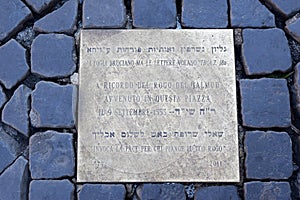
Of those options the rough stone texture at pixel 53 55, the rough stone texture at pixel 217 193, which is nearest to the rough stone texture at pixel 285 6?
the rough stone texture at pixel 217 193

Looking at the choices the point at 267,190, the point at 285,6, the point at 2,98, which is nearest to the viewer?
the point at 267,190

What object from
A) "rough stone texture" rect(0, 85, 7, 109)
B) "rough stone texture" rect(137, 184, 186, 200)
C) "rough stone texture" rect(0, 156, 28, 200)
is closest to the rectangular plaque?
"rough stone texture" rect(137, 184, 186, 200)

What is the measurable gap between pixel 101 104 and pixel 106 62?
205 millimetres

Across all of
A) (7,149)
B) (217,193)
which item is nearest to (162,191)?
(217,193)

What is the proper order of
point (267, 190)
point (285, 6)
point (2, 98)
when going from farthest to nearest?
point (285, 6) < point (2, 98) < point (267, 190)

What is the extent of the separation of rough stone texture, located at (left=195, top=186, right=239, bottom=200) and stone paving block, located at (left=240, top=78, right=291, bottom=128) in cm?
31

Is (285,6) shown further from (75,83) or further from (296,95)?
(75,83)

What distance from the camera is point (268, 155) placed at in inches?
83.5

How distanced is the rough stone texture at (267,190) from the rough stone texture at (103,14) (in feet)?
3.19

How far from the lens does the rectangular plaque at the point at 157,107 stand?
2115 millimetres

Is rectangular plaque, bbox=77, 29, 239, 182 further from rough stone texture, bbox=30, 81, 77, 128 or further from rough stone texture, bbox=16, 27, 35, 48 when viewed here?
rough stone texture, bbox=16, 27, 35, 48

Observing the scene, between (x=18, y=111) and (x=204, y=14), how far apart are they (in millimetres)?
1001

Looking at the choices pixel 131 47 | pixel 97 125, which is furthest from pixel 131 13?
pixel 97 125

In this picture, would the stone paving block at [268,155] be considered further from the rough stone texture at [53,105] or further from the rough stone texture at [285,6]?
the rough stone texture at [53,105]
